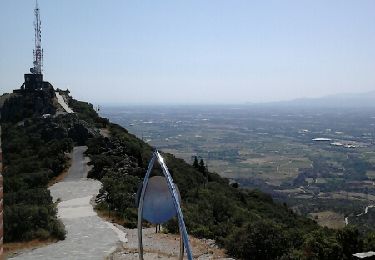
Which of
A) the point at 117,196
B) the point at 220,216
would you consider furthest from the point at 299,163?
the point at 117,196

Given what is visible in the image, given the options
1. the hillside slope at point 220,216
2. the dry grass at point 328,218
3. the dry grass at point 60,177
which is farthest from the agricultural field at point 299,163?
the dry grass at point 60,177

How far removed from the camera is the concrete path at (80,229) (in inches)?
563

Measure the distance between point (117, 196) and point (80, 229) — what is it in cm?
420

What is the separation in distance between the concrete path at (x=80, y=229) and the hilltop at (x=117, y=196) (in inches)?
26.9

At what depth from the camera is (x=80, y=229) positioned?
56.3 feet

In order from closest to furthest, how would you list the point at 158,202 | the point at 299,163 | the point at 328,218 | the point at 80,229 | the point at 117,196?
the point at 158,202
the point at 80,229
the point at 117,196
the point at 328,218
the point at 299,163

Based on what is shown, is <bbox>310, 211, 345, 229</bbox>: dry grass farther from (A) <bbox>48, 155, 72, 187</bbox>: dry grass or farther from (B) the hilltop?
(A) <bbox>48, 155, 72, 187</bbox>: dry grass

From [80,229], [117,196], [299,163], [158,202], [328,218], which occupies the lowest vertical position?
[299,163]

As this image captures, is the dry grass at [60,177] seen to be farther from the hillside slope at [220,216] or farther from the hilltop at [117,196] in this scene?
the hillside slope at [220,216]

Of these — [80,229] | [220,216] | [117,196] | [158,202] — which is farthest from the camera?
[220,216]

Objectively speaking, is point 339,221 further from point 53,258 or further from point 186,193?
point 53,258

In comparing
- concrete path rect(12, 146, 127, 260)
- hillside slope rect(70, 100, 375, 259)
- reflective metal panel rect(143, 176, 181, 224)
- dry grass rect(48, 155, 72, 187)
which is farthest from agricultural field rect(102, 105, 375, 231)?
reflective metal panel rect(143, 176, 181, 224)

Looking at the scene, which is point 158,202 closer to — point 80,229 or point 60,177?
point 80,229

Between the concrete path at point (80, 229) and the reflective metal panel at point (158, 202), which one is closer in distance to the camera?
the reflective metal panel at point (158, 202)
